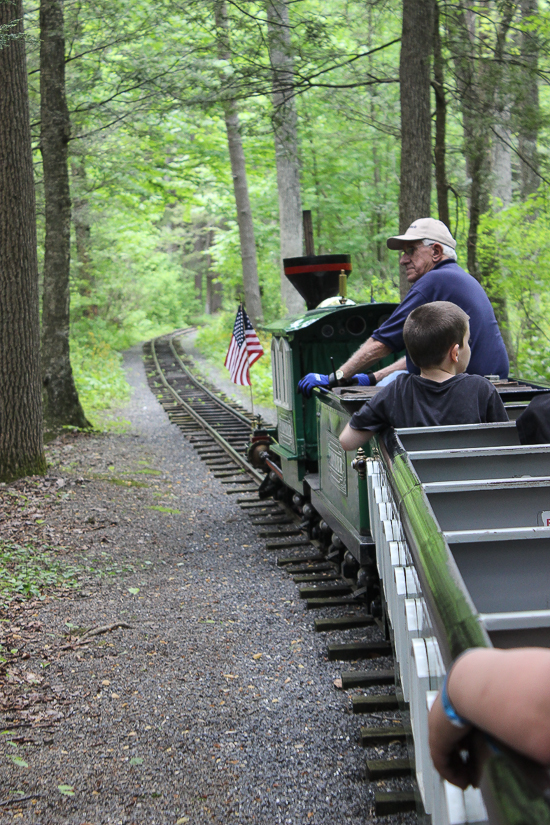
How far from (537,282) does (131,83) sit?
8.54 m

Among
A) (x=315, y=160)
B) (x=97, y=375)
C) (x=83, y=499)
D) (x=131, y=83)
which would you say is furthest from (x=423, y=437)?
(x=315, y=160)

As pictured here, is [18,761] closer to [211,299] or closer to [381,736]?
[381,736]

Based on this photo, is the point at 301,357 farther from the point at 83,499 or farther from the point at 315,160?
the point at 315,160

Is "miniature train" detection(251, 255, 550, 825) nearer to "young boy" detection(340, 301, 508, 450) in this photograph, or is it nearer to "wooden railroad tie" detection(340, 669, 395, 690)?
"young boy" detection(340, 301, 508, 450)

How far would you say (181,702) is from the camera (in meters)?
4.51

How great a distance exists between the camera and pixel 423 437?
12.1ft

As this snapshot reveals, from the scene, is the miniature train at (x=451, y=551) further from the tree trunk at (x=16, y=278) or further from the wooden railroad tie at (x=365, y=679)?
the tree trunk at (x=16, y=278)

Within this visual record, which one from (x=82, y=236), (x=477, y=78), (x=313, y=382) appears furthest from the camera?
(x=82, y=236)

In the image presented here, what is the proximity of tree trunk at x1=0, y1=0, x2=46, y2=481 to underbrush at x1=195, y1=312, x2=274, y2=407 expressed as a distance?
923 cm

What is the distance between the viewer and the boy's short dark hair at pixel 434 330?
3.75 m

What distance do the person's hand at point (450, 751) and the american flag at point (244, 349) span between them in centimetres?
1178

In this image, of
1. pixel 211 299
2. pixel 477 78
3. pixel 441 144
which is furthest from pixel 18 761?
pixel 211 299

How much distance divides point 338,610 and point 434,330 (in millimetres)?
3029

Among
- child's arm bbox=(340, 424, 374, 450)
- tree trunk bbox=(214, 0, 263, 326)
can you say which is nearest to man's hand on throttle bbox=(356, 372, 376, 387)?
child's arm bbox=(340, 424, 374, 450)
